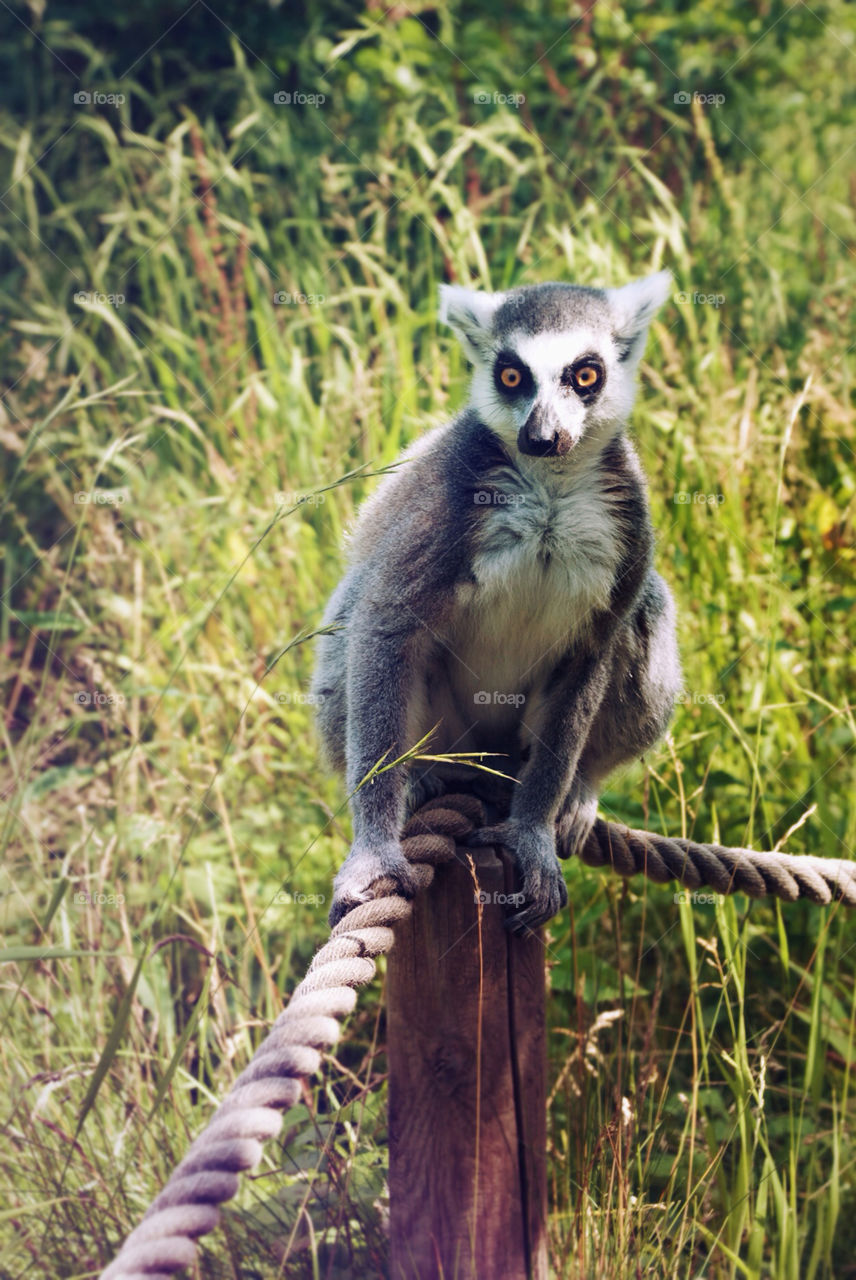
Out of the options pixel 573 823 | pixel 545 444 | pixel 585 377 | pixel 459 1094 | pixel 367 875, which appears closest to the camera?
pixel 459 1094

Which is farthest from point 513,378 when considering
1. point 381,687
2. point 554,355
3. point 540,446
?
point 381,687

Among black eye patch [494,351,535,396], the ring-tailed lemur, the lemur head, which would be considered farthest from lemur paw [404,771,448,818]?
black eye patch [494,351,535,396]

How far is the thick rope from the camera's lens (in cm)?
133

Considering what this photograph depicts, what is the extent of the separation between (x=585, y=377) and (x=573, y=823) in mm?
1186

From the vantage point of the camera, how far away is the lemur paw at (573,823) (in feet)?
10.0

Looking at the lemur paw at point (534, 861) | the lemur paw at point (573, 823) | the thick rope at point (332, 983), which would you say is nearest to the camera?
the thick rope at point (332, 983)

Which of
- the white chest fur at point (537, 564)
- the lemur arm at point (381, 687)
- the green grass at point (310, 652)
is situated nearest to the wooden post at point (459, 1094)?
the green grass at point (310, 652)

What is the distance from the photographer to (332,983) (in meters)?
1.83

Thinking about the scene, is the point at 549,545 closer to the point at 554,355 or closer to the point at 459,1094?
the point at 554,355

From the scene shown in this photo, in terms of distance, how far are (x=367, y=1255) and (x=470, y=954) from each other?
971 millimetres

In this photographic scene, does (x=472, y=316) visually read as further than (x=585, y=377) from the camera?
Yes

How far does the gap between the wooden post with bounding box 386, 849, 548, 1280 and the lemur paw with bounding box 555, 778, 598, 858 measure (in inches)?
27.0

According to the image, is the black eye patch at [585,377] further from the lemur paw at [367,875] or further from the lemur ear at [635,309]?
the lemur paw at [367,875]

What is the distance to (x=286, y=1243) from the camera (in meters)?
2.71
